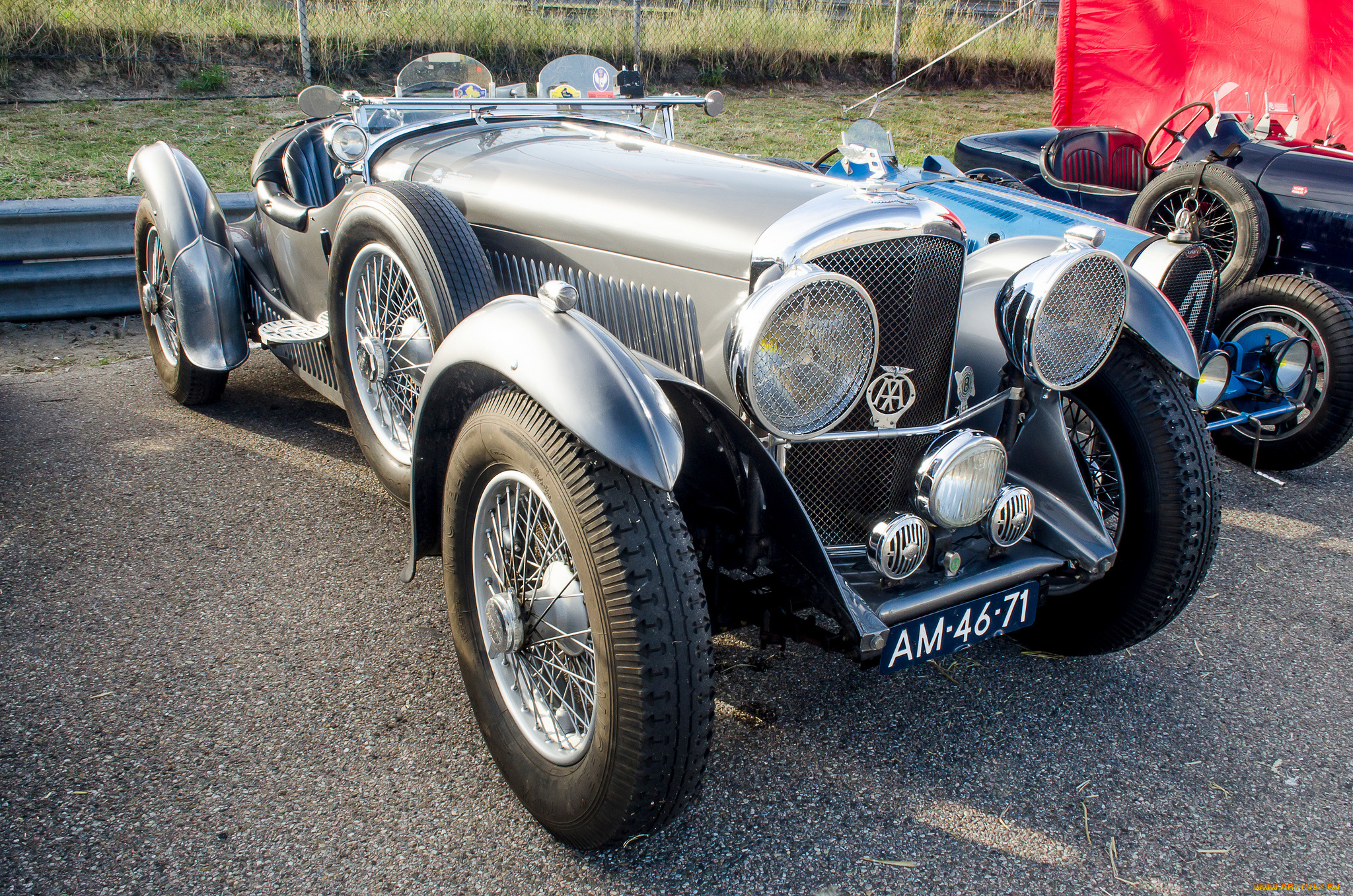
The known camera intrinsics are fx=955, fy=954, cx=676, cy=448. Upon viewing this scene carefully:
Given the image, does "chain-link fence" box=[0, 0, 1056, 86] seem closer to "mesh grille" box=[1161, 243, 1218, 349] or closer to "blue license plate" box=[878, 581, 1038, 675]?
"mesh grille" box=[1161, 243, 1218, 349]

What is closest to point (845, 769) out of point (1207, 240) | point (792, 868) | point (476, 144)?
point (792, 868)

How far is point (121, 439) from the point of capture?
404 cm

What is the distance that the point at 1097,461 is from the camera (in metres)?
2.68

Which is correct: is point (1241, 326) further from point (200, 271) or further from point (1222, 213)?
point (200, 271)

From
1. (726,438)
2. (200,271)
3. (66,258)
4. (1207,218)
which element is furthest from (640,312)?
(66,258)

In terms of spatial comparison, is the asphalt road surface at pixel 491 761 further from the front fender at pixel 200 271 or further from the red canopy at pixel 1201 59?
the red canopy at pixel 1201 59

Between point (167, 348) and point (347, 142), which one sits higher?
point (347, 142)

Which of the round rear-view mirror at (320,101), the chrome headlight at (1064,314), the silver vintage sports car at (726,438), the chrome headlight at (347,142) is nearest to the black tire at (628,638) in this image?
the silver vintage sports car at (726,438)

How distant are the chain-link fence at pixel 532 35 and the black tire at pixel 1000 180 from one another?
7155mm

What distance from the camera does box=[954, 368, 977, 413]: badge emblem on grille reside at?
250 centimetres

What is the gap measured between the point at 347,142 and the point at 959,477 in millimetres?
2413

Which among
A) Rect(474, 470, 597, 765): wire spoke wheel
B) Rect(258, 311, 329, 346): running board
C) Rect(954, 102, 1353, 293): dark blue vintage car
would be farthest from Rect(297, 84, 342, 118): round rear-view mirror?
Rect(954, 102, 1353, 293): dark blue vintage car

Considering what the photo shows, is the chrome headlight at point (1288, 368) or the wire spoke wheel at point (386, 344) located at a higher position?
the wire spoke wheel at point (386, 344)

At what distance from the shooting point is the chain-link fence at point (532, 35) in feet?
31.4
